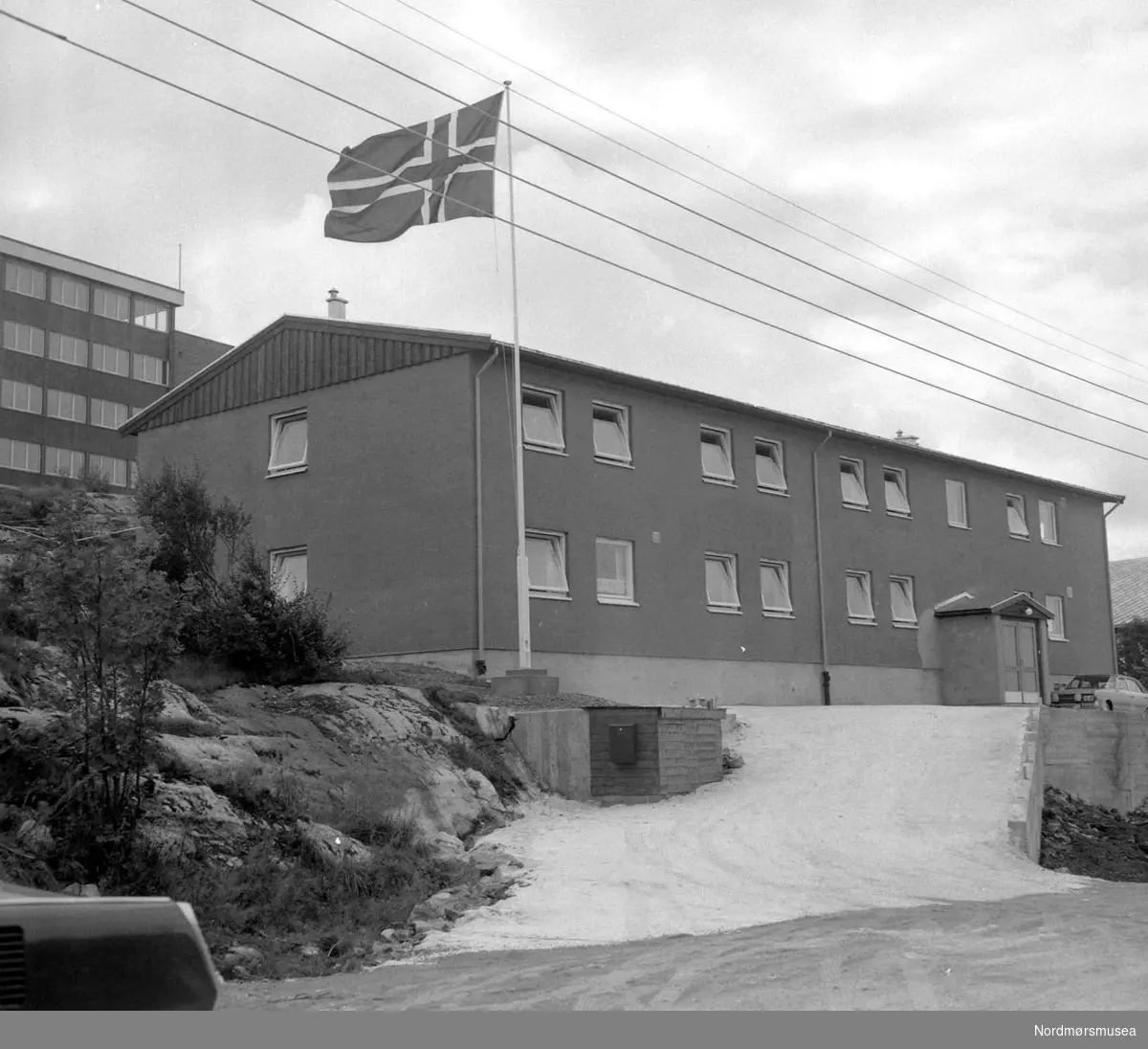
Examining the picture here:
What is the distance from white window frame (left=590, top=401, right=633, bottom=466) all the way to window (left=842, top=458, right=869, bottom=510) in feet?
25.2

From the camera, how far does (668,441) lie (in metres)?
28.1

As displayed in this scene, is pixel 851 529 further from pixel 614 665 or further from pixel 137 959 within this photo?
pixel 137 959

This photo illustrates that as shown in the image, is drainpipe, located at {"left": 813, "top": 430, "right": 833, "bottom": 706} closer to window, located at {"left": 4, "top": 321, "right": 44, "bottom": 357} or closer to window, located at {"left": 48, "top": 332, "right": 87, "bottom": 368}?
window, located at {"left": 4, "top": 321, "right": 44, "bottom": 357}

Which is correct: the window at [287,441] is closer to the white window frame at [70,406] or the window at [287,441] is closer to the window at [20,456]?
the window at [20,456]

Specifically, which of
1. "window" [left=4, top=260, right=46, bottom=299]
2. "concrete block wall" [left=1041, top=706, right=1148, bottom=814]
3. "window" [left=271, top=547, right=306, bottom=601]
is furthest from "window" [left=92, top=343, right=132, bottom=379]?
"concrete block wall" [left=1041, top=706, right=1148, bottom=814]

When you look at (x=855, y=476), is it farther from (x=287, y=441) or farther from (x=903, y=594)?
(x=287, y=441)

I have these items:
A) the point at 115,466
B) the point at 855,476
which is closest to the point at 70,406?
the point at 115,466

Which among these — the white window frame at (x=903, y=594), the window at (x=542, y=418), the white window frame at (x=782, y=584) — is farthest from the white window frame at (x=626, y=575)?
the white window frame at (x=903, y=594)

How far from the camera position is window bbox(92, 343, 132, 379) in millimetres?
69438

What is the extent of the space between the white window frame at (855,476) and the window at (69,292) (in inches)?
1850

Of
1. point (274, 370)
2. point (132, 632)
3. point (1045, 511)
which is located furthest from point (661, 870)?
point (1045, 511)

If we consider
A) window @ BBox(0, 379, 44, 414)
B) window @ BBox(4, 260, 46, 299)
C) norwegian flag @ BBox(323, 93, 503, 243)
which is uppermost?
window @ BBox(4, 260, 46, 299)

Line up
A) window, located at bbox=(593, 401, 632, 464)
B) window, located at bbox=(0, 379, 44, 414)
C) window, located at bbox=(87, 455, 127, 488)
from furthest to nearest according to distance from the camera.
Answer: window, located at bbox=(87, 455, 127, 488) < window, located at bbox=(0, 379, 44, 414) < window, located at bbox=(593, 401, 632, 464)

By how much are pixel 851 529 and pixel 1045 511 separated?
34.9ft
